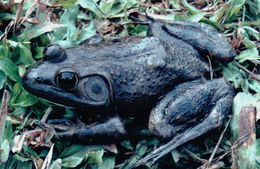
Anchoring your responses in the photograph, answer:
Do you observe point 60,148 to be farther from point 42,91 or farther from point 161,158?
point 161,158

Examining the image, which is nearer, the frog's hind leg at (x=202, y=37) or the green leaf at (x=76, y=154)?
the green leaf at (x=76, y=154)

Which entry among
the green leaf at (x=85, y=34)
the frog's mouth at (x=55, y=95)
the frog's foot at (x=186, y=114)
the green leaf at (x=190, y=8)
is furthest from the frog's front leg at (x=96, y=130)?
the green leaf at (x=190, y=8)

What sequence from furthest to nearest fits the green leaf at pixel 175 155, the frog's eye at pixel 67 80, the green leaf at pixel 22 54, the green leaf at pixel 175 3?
the green leaf at pixel 175 3 < the green leaf at pixel 22 54 < the green leaf at pixel 175 155 < the frog's eye at pixel 67 80

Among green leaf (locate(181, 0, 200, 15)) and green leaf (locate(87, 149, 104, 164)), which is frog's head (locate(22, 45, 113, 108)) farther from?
green leaf (locate(181, 0, 200, 15))

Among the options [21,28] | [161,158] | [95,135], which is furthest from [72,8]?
[161,158]

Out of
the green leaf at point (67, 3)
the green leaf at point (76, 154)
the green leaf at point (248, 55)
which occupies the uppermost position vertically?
the green leaf at point (67, 3)

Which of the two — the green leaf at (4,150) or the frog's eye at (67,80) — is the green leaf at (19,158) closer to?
the green leaf at (4,150)

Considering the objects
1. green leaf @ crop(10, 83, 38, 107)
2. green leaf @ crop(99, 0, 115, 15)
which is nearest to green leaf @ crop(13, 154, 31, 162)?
green leaf @ crop(10, 83, 38, 107)
